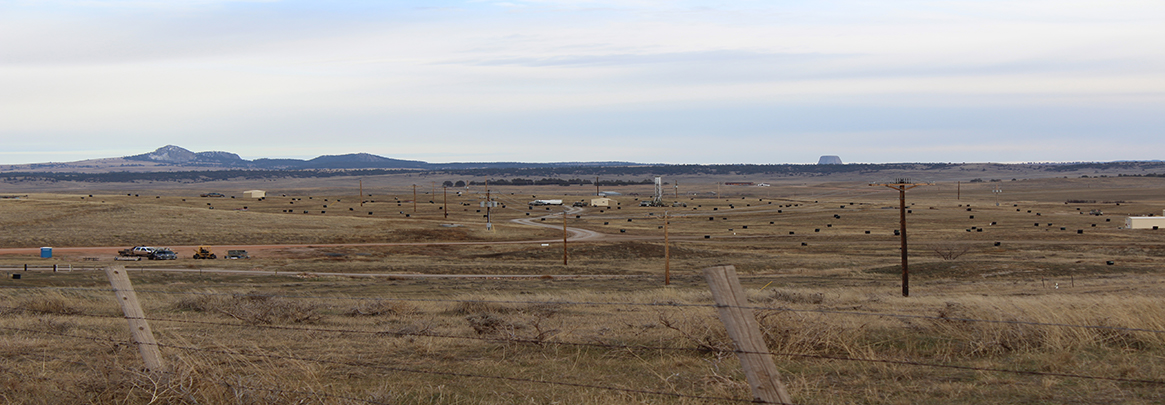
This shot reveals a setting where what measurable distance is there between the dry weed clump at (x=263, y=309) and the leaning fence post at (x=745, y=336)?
1142 cm

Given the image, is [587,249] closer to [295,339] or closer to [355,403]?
[295,339]

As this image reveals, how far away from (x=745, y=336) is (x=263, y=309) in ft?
40.9

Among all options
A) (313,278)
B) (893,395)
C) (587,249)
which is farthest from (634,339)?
(587,249)

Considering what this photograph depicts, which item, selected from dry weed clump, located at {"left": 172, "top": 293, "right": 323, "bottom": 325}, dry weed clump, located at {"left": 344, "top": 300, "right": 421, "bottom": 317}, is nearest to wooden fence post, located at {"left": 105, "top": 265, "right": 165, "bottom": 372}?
dry weed clump, located at {"left": 172, "top": 293, "right": 323, "bottom": 325}

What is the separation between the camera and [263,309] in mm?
16469

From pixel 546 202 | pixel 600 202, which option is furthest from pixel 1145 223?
pixel 546 202

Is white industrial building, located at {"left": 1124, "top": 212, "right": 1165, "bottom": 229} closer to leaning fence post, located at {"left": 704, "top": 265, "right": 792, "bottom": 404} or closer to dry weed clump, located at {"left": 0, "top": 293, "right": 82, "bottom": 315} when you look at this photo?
dry weed clump, located at {"left": 0, "top": 293, "right": 82, "bottom": 315}

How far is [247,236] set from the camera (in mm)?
90000

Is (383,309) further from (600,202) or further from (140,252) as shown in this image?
(600,202)

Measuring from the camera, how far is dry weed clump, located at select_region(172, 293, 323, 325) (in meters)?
16.2

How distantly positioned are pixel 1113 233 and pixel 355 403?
104 m

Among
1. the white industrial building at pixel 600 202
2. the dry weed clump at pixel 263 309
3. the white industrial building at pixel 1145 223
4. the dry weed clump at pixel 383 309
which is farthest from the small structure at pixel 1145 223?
the dry weed clump at pixel 263 309

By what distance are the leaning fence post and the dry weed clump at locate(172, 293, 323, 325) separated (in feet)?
37.5

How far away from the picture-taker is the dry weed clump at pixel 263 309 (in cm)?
1625
